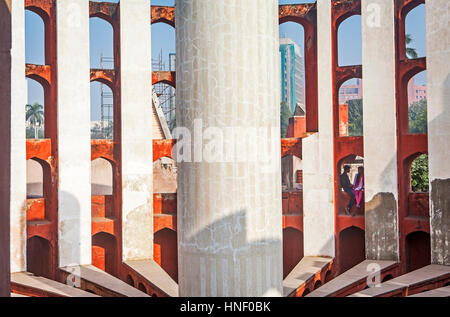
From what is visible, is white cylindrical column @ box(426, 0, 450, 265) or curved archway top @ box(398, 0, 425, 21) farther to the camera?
curved archway top @ box(398, 0, 425, 21)

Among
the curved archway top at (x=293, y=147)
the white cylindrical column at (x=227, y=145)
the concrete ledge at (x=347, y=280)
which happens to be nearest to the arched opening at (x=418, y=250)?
the concrete ledge at (x=347, y=280)

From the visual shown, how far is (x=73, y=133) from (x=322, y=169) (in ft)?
21.5

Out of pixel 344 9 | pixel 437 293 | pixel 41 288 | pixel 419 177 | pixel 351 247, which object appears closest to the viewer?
pixel 437 293

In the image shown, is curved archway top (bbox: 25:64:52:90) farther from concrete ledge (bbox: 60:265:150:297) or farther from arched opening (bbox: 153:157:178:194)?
arched opening (bbox: 153:157:178:194)

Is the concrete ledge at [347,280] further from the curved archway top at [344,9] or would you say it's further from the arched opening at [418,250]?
the curved archway top at [344,9]

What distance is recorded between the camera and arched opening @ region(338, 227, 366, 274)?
13531mm

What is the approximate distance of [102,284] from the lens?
10797mm

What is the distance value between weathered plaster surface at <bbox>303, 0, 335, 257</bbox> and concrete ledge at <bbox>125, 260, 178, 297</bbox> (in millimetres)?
4085

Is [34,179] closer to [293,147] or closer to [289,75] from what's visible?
[293,147]

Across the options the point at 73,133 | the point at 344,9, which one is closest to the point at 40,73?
the point at 73,133

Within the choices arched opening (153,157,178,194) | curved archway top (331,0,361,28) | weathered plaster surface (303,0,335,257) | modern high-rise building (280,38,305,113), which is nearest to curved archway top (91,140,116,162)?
arched opening (153,157,178,194)

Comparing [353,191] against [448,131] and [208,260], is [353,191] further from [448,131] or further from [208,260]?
[208,260]
